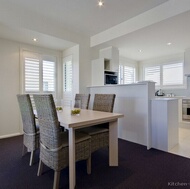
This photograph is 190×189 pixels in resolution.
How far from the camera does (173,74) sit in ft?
17.7

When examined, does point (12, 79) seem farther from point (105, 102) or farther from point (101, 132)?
point (101, 132)

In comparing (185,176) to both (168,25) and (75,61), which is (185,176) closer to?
(168,25)

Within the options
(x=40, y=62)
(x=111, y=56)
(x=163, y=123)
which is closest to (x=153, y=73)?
(x=111, y=56)

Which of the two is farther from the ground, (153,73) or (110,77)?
(153,73)

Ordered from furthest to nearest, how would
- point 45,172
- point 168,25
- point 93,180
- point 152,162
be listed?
point 168,25 → point 152,162 → point 45,172 → point 93,180

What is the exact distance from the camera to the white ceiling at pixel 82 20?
2725 millimetres

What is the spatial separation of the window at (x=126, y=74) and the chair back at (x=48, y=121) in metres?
4.36

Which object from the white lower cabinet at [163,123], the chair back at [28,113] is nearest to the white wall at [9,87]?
the chair back at [28,113]

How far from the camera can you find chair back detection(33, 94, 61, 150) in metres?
1.54

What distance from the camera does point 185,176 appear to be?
6.07ft

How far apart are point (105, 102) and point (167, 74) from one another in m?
4.02

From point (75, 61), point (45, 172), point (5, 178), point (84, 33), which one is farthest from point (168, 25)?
point (5, 178)

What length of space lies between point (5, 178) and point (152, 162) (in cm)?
205

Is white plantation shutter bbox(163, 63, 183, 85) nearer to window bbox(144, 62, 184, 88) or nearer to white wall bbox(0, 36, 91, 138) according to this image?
window bbox(144, 62, 184, 88)
